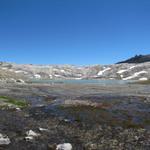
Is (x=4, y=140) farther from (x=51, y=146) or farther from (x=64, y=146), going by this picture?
(x=64, y=146)

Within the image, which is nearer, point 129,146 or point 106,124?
point 129,146

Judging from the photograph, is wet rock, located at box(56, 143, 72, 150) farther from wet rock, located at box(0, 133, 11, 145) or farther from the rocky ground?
wet rock, located at box(0, 133, 11, 145)

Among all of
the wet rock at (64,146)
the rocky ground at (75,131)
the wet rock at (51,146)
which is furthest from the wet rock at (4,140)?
the wet rock at (64,146)

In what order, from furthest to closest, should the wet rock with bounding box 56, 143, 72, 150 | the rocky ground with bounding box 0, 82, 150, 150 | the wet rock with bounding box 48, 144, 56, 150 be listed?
the rocky ground with bounding box 0, 82, 150, 150 < the wet rock with bounding box 48, 144, 56, 150 < the wet rock with bounding box 56, 143, 72, 150

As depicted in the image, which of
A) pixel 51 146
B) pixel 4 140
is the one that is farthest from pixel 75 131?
pixel 4 140

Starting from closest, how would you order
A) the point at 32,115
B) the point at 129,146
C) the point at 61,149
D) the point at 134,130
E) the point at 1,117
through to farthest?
the point at 61,149, the point at 129,146, the point at 134,130, the point at 1,117, the point at 32,115

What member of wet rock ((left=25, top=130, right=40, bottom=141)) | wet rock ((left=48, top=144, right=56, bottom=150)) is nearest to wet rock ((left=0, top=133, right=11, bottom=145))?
wet rock ((left=25, top=130, right=40, bottom=141))

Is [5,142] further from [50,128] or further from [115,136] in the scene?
[115,136]

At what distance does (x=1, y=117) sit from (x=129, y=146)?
1740cm

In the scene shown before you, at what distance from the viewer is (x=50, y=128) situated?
29266 millimetres

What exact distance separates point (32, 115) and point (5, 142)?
47.3 feet

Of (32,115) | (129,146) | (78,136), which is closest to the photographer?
(129,146)

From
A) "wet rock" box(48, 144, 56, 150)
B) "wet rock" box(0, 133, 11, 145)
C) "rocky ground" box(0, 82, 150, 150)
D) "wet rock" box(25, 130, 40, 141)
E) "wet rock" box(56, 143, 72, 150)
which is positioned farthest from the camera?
"wet rock" box(25, 130, 40, 141)

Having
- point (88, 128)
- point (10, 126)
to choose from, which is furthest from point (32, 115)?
point (88, 128)
